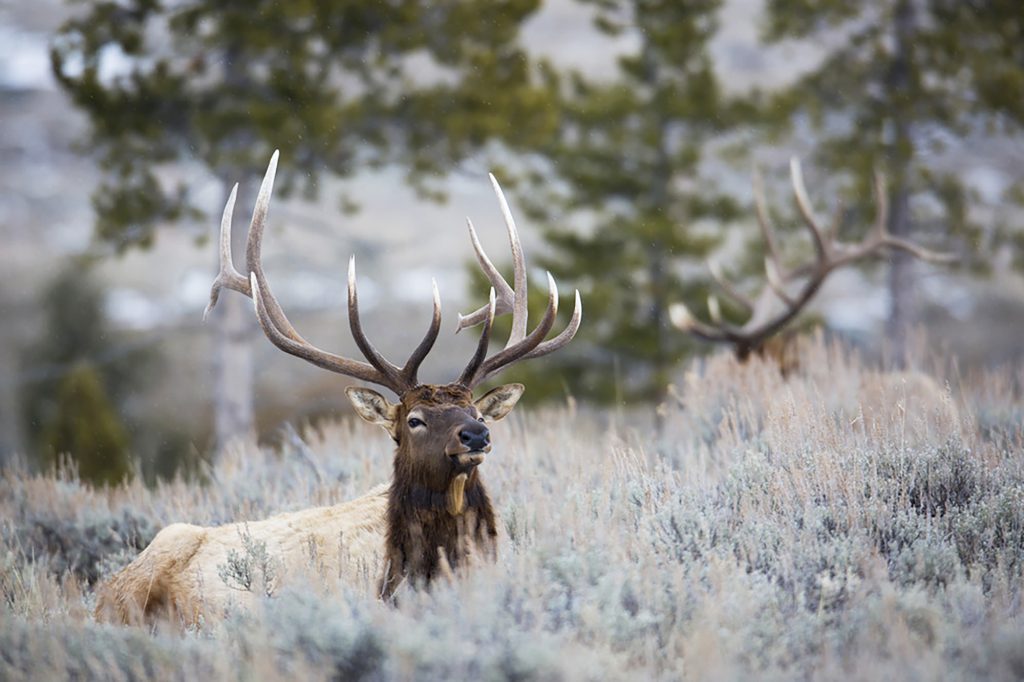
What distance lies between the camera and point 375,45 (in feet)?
45.1

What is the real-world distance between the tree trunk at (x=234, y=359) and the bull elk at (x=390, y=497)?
692 cm

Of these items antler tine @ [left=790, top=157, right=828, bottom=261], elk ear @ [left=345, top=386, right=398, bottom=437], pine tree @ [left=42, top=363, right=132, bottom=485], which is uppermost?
antler tine @ [left=790, top=157, right=828, bottom=261]

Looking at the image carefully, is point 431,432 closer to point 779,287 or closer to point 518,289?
point 518,289

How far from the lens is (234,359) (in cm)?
1333

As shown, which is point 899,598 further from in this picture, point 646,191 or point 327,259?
point 327,259

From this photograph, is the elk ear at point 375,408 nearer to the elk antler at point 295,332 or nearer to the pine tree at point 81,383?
the elk antler at point 295,332

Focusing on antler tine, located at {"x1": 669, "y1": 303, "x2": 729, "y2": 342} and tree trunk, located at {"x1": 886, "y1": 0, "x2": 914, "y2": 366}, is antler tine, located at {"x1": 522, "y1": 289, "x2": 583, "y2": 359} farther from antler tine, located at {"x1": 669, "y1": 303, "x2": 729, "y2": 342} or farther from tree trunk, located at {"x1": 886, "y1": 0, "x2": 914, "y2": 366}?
tree trunk, located at {"x1": 886, "y1": 0, "x2": 914, "y2": 366}

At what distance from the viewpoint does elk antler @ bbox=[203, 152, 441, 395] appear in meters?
5.37

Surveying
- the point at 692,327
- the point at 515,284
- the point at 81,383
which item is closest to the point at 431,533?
the point at 515,284

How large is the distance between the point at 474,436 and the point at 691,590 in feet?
3.73

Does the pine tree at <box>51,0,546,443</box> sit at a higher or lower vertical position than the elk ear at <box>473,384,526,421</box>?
higher

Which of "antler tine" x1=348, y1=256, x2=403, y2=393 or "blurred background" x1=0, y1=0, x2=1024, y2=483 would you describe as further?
"blurred background" x1=0, y1=0, x2=1024, y2=483

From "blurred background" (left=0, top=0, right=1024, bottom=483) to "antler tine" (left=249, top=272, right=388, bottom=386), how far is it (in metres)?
1.92

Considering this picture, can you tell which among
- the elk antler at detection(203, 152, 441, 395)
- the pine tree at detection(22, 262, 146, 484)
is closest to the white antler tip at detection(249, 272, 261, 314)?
the elk antler at detection(203, 152, 441, 395)
